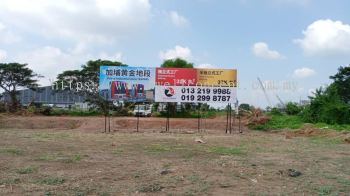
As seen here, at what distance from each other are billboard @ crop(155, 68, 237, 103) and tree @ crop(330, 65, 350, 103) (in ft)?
87.7

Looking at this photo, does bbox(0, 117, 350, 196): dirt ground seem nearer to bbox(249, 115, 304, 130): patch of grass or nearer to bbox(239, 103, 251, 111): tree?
bbox(249, 115, 304, 130): patch of grass

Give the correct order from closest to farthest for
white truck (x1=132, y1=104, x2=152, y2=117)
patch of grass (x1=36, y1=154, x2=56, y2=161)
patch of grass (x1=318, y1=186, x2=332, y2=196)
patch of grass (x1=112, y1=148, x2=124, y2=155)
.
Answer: patch of grass (x1=318, y1=186, x2=332, y2=196) < patch of grass (x1=36, y1=154, x2=56, y2=161) < patch of grass (x1=112, y1=148, x2=124, y2=155) < white truck (x1=132, y1=104, x2=152, y2=117)

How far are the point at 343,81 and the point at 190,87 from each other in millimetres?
29453

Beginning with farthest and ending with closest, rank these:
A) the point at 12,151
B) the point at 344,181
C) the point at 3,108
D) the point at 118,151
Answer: the point at 3,108 < the point at 118,151 < the point at 12,151 < the point at 344,181

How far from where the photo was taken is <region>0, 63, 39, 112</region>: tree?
46.2 m

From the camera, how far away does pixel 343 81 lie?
4975cm

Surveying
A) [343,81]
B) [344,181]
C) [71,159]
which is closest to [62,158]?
[71,159]

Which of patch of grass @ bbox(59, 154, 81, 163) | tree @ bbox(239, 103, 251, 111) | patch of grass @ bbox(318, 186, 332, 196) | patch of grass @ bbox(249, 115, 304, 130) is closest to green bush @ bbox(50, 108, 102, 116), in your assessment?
tree @ bbox(239, 103, 251, 111)

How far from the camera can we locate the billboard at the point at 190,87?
25.4 metres

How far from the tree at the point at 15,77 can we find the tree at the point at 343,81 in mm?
30504

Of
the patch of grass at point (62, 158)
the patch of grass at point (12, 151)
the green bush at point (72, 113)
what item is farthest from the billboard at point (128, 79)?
the green bush at point (72, 113)

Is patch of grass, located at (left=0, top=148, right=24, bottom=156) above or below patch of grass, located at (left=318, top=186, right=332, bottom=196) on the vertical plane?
above

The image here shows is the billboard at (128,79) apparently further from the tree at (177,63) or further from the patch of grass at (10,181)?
the patch of grass at (10,181)

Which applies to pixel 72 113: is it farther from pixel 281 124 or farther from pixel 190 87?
pixel 190 87
